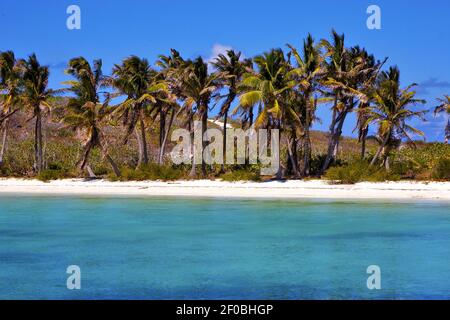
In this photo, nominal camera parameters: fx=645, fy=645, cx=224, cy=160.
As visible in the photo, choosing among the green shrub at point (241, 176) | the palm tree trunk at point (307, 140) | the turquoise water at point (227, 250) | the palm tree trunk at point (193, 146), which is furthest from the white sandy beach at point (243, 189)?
the turquoise water at point (227, 250)

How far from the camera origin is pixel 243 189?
33375mm

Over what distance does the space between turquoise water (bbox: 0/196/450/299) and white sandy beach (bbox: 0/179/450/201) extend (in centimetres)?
341

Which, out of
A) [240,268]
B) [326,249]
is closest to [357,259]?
[326,249]

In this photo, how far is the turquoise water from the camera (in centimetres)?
1144

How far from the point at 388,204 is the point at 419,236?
876 cm

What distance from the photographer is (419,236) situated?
18234 millimetres

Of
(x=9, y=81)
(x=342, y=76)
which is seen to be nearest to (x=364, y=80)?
(x=342, y=76)

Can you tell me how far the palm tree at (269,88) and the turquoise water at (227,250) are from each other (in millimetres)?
8193

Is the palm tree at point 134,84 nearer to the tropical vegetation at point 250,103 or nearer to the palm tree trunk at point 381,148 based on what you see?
the tropical vegetation at point 250,103

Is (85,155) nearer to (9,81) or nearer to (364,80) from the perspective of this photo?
(9,81)

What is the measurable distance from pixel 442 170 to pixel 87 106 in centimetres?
1965

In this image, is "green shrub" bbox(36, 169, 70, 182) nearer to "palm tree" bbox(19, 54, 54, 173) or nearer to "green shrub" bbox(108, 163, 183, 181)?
"palm tree" bbox(19, 54, 54, 173)

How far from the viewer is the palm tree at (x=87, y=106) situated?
3709cm
